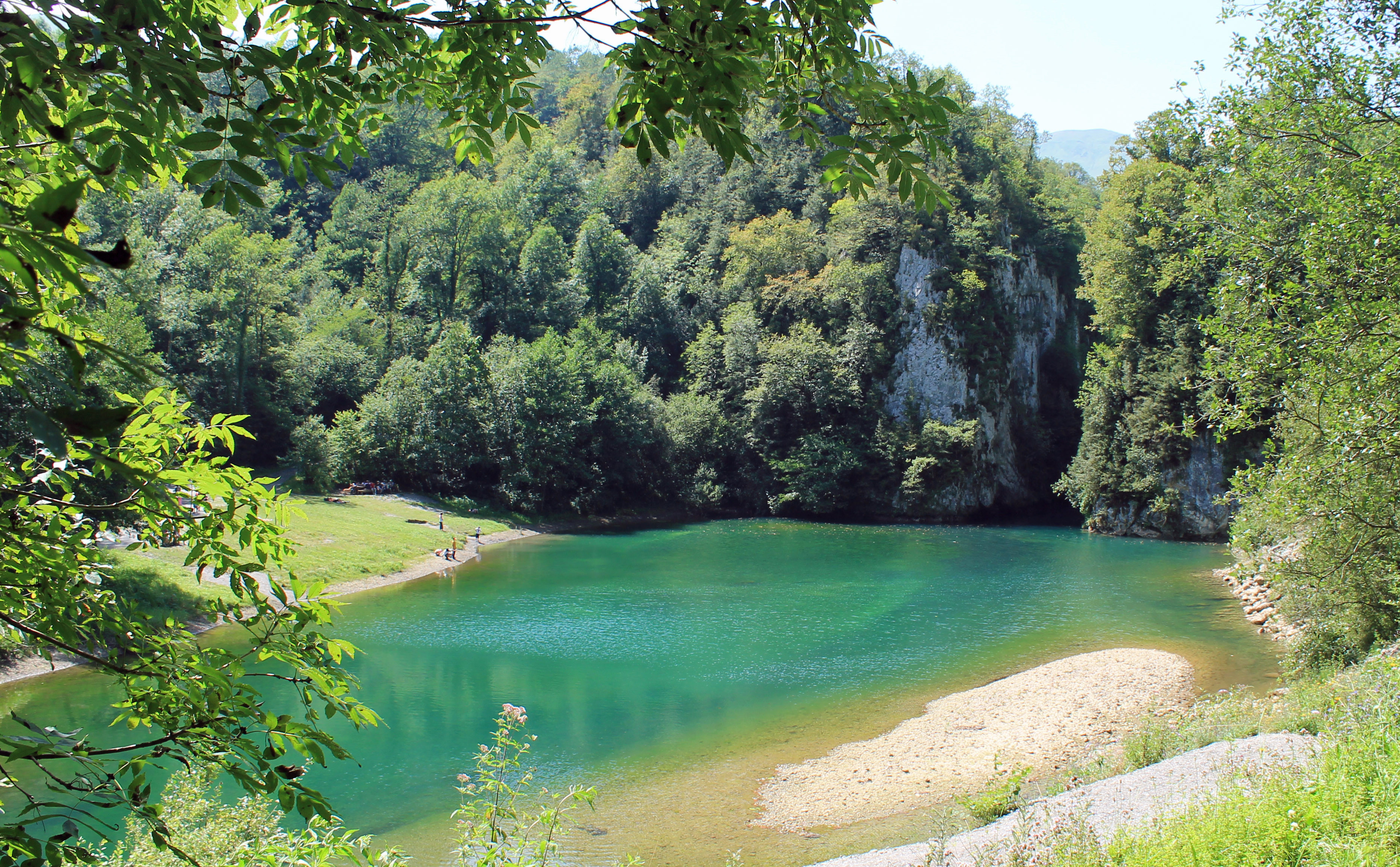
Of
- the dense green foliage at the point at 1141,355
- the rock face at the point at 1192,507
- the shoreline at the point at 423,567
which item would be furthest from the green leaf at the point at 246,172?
the rock face at the point at 1192,507

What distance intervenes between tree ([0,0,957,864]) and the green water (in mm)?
8285

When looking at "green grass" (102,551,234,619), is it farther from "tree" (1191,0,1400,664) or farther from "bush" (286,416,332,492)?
"tree" (1191,0,1400,664)

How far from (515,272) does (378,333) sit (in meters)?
8.79

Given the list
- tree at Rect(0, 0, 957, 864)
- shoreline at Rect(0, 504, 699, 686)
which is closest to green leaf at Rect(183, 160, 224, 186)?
tree at Rect(0, 0, 957, 864)

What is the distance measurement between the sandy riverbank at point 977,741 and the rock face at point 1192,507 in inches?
803

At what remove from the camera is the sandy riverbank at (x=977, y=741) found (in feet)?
36.3

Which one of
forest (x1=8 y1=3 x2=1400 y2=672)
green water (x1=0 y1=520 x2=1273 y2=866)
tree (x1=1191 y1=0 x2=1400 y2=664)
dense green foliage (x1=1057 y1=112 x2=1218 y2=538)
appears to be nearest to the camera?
tree (x1=1191 y1=0 x2=1400 y2=664)

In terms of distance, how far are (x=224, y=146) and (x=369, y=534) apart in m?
27.7

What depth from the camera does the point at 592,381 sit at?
4184 centimetres

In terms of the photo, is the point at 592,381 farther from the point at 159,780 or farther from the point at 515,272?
the point at 159,780

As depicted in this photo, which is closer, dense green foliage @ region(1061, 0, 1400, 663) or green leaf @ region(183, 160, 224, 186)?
green leaf @ region(183, 160, 224, 186)

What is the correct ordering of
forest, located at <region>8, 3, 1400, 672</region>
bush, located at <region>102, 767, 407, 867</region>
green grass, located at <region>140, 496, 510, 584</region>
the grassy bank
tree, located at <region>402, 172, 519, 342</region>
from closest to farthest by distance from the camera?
1. bush, located at <region>102, 767, 407, 867</region>
2. the grassy bank
3. green grass, located at <region>140, 496, 510, 584</region>
4. forest, located at <region>8, 3, 1400, 672</region>
5. tree, located at <region>402, 172, 519, 342</region>

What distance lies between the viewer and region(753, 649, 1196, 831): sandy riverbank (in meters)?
11.1

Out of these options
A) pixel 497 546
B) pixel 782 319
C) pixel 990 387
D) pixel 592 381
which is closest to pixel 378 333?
pixel 592 381
